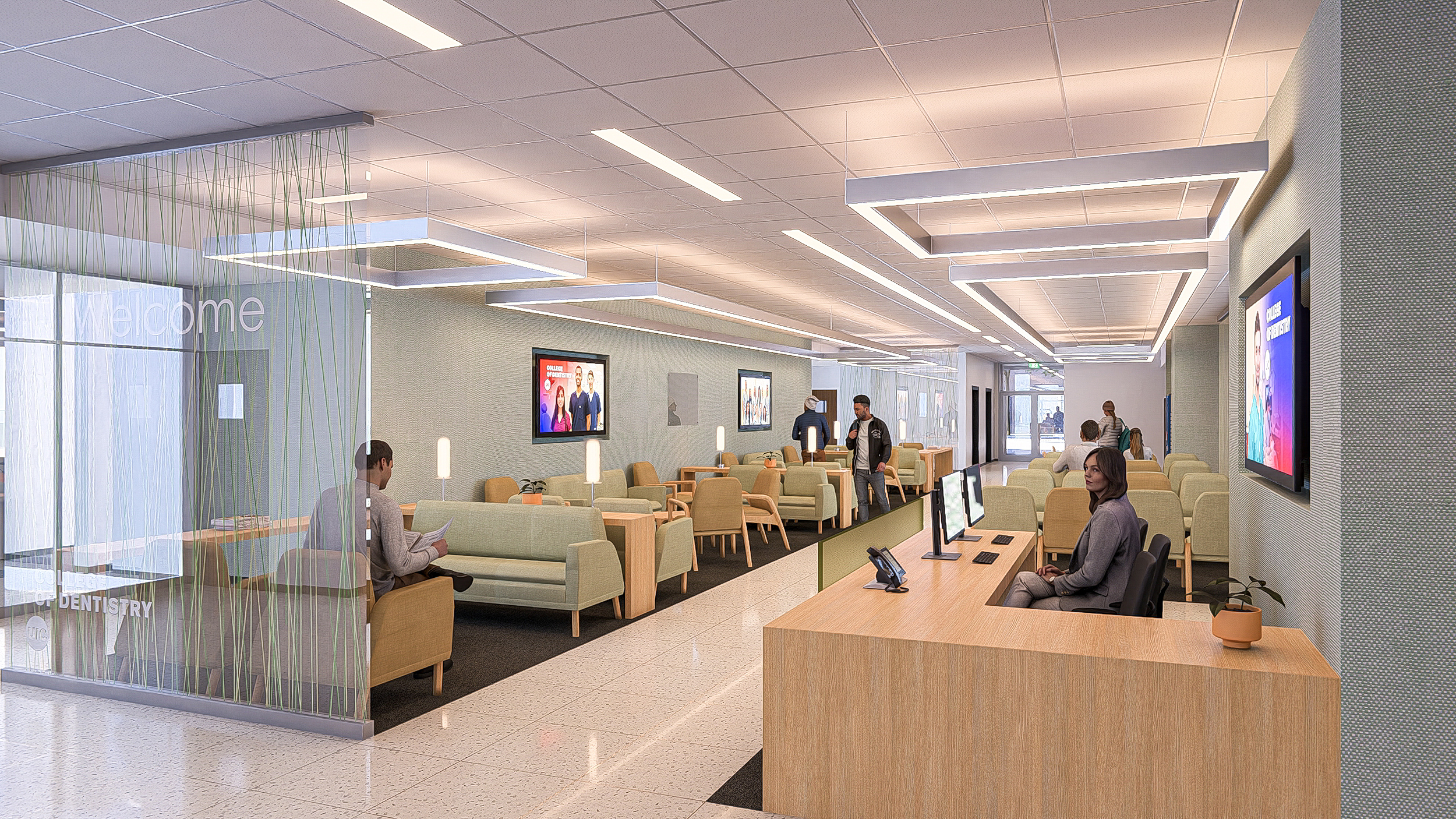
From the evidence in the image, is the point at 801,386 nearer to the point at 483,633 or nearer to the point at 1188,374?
the point at 1188,374

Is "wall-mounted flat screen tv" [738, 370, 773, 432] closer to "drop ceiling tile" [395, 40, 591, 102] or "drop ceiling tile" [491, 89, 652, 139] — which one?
"drop ceiling tile" [491, 89, 652, 139]

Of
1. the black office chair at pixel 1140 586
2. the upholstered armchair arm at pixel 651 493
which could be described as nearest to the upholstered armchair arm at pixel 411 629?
the black office chair at pixel 1140 586

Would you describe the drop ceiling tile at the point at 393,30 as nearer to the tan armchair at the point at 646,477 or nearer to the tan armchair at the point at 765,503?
the tan armchair at the point at 765,503

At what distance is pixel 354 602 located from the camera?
4227mm

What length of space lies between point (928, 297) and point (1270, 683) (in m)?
8.50

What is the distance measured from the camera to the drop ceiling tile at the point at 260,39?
327cm

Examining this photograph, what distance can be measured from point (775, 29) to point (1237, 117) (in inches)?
103

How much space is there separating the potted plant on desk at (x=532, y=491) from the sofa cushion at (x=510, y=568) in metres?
0.84

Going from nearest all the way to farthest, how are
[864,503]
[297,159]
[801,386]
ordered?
[297,159] → [864,503] → [801,386]

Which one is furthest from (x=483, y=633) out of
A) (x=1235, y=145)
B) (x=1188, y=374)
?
(x=1188, y=374)

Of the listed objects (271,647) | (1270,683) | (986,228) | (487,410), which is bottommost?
(271,647)

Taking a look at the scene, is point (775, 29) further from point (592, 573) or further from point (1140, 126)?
point (592, 573)

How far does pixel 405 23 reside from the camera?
3.33 metres

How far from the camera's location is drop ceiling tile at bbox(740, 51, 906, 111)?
3.74 m
